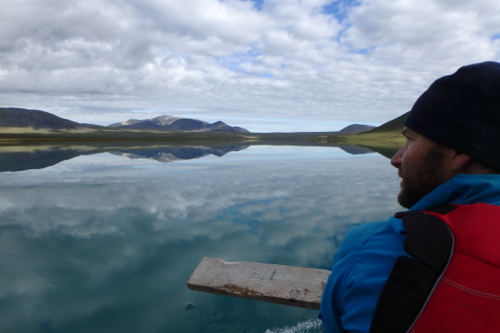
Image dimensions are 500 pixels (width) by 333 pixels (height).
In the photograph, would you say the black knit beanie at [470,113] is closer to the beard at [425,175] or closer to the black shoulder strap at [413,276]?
the beard at [425,175]

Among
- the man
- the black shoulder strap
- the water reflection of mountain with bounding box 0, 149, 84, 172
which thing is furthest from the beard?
the water reflection of mountain with bounding box 0, 149, 84, 172

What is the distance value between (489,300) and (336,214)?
8.13 metres

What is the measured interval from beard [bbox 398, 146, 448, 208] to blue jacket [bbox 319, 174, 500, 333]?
187 mm

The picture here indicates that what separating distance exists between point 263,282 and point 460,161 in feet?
9.29

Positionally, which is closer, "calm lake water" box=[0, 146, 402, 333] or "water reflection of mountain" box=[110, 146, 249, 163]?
"calm lake water" box=[0, 146, 402, 333]

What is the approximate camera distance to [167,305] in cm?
483

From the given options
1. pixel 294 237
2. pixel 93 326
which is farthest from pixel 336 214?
pixel 93 326

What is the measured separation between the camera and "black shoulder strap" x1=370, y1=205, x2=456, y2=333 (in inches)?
45.4

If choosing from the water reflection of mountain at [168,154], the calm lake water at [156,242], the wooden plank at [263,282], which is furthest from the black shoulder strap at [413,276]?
Result: the water reflection of mountain at [168,154]

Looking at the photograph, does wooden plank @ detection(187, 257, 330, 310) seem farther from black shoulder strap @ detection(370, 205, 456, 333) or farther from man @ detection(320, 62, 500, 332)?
black shoulder strap @ detection(370, 205, 456, 333)

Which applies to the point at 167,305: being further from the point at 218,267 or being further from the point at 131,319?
the point at 218,267

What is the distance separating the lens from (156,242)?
7070mm

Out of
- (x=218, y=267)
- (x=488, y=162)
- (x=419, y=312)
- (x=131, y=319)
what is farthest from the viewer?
(x=131, y=319)

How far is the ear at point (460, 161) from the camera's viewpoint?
5.08 feet
